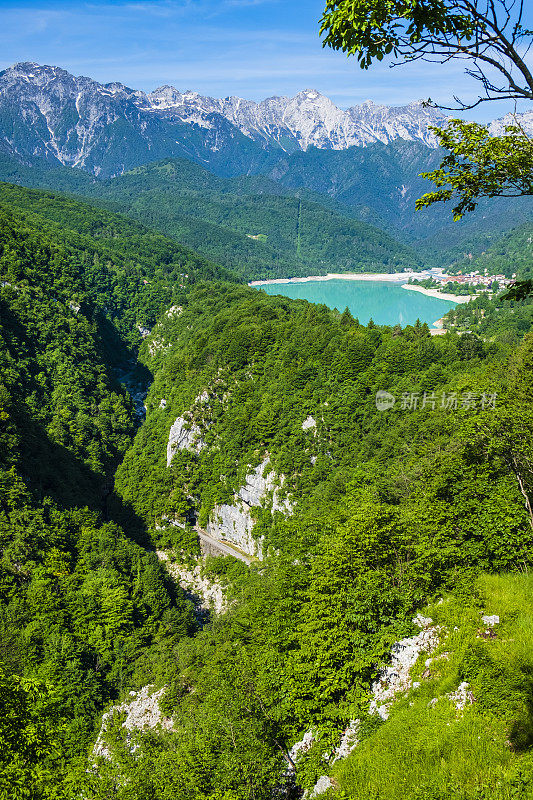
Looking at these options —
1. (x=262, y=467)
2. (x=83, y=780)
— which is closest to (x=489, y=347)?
(x=262, y=467)

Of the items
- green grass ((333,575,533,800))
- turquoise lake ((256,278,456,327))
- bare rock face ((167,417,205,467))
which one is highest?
green grass ((333,575,533,800))

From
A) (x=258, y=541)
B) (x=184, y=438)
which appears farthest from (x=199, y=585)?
(x=184, y=438)

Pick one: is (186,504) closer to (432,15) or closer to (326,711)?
(326,711)

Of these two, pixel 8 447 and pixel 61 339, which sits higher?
pixel 61 339

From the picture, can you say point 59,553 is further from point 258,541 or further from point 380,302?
point 380,302

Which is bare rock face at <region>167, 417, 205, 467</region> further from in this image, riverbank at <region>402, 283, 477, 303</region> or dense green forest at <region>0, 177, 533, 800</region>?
riverbank at <region>402, 283, 477, 303</region>

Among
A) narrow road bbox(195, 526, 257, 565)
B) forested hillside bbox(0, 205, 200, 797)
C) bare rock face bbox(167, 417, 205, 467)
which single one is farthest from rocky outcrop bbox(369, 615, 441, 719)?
bare rock face bbox(167, 417, 205, 467)
